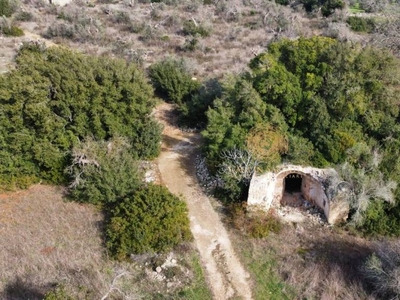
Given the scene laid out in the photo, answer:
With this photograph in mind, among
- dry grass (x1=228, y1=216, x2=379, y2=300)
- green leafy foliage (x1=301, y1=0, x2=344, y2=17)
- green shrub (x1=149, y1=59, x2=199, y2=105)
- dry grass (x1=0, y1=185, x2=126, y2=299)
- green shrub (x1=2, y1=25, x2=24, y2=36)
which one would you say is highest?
green leafy foliage (x1=301, y1=0, x2=344, y2=17)

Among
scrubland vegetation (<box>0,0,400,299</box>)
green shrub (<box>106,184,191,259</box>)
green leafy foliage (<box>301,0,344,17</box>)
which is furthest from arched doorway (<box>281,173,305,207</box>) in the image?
green leafy foliage (<box>301,0,344,17</box>)

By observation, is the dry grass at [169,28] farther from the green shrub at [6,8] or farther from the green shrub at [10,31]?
the green shrub at [10,31]

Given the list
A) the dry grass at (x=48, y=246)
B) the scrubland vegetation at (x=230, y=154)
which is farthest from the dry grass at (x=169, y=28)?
the dry grass at (x=48, y=246)

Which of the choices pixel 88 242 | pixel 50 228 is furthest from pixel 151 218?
pixel 50 228

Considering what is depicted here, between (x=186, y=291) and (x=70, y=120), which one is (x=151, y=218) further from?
(x=70, y=120)

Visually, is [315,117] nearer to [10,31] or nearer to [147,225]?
[147,225]

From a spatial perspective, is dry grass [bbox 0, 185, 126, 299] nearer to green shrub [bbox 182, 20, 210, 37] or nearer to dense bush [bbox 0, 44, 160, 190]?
dense bush [bbox 0, 44, 160, 190]

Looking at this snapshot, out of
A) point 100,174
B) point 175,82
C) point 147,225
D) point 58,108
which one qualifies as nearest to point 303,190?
point 147,225
